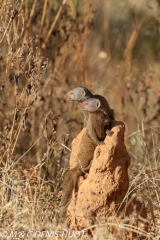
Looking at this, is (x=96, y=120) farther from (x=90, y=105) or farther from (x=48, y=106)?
(x=48, y=106)

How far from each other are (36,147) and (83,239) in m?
2.89

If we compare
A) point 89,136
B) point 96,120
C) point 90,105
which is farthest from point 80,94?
point 89,136

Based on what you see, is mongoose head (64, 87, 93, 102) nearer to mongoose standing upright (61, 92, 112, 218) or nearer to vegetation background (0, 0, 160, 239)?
mongoose standing upright (61, 92, 112, 218)

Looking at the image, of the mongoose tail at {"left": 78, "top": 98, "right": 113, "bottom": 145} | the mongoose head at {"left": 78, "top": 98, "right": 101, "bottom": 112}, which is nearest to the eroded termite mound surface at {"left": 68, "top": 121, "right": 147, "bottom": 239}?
the mongoose tail at {"left": 78, "top": 98, "right": 113, "bottom": 145}

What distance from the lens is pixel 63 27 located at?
264 inches

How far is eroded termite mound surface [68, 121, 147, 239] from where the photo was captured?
433cm

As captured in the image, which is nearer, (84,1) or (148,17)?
(84,1)

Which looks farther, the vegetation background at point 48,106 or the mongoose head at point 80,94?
the vegetation background at point 48,106

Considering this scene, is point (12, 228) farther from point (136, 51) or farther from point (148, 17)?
point (136, 51)

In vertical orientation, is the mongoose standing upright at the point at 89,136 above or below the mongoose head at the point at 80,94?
below

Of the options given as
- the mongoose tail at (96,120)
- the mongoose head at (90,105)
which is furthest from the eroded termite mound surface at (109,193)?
the mongoose head at (90,105)

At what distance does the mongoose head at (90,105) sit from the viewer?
14.0 feet

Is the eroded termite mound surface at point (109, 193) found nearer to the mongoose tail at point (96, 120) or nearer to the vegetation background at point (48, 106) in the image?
the mongoose tail at point (96, 120)

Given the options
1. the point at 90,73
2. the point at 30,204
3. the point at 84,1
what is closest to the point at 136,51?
the point at 90,73
